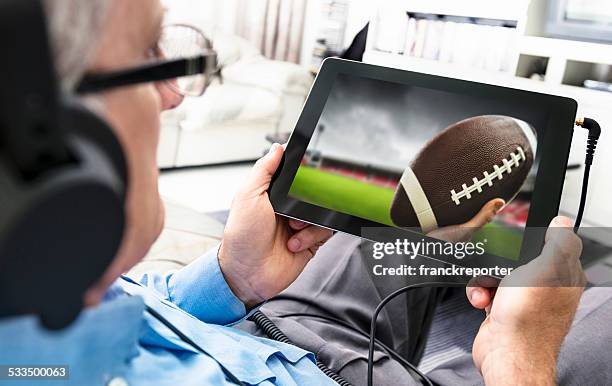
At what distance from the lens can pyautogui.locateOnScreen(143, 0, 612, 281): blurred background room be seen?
2.30m

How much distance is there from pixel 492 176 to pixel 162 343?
484 millimetres

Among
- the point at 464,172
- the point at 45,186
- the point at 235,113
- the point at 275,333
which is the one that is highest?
the point at 45,186

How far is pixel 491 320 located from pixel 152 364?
44 cm

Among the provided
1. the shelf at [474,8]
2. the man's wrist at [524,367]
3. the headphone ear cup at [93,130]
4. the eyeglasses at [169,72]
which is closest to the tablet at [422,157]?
the man's wrist at [524,367]

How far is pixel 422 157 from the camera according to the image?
84 centimetres

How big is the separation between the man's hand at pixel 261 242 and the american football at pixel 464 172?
20 cm

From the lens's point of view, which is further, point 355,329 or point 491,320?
point 355,329

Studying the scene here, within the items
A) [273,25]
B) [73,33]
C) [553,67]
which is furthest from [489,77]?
[73,33]

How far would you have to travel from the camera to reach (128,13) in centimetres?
47

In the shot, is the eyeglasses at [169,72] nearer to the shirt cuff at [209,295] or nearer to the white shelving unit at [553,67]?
the shirt cuff at [209,295]

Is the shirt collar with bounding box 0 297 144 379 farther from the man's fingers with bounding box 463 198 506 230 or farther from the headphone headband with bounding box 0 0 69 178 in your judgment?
the man's fingers with bounding box 463 198 506 230

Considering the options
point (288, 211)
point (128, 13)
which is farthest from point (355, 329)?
point (128, 13)

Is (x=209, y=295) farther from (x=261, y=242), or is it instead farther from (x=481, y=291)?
(x=481, y=291)

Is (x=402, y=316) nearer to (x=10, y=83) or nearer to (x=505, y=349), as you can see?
(x=505, y=349)
